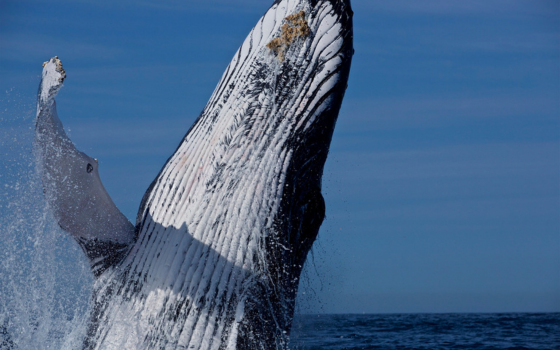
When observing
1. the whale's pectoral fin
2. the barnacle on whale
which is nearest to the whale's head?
the barnacle on whale

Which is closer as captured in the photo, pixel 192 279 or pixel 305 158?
pixel 192 279

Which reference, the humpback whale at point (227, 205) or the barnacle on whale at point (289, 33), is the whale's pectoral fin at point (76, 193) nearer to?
the humpback whale at point (227, 205)

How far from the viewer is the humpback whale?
152 inches

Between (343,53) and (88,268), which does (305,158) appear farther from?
(88,268)

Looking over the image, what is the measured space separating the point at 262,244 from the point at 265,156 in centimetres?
63

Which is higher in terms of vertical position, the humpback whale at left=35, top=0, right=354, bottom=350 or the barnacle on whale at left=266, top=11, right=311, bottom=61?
the barnacle on whale at left=266, top=11, right=311, bottom=61

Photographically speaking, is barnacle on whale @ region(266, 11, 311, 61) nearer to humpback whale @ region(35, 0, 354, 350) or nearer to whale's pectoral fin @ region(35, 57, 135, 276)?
humpback whale @ region(35, 0, 354, 350)

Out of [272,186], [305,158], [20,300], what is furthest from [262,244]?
[20,300]

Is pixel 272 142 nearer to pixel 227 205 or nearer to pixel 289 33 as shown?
pixel 227 205

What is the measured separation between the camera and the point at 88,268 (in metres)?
4.16

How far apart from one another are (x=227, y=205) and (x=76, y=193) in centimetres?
108

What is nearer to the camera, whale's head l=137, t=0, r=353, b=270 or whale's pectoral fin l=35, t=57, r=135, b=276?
whale's pectoral fin l=35, t=57, r=135, b=276

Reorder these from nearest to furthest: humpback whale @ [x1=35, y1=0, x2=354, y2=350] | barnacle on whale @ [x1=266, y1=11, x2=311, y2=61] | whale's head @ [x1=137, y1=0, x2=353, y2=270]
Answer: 1. humpback whale @ [x1=35, y1=0, x2=354, y2=350]
2. whale's head @ [x1=137, y1=0, x2=353, y2=270]
3. barnacle on whale @ [x1=266, y1=11, x2=311, y2=61]

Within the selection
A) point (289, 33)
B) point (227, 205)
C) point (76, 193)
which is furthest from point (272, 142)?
point (76, 193)
